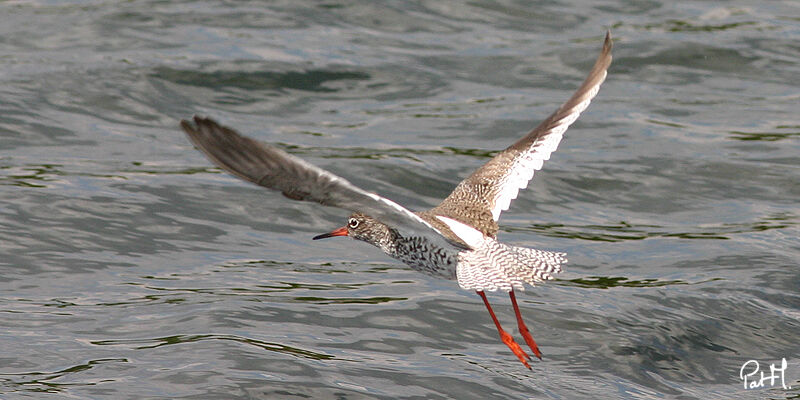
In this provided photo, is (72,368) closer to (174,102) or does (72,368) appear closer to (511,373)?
(511,373)

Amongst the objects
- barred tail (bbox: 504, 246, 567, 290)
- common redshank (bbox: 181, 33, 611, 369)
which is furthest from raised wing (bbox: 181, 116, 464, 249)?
barred tail (bbox: 504, 246, 567, 290)

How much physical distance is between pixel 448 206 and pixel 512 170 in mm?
724

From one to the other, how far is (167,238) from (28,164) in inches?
92.6

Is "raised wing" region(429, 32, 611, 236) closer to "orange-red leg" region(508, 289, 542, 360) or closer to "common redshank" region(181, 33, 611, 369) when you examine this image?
"common redshank" region(181, 33, 611, 369)

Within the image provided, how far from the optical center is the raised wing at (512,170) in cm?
890

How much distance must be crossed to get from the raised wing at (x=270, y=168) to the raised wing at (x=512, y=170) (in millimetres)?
2044
